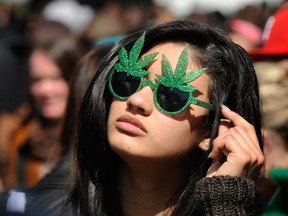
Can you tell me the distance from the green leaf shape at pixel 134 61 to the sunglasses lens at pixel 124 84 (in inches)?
0.7

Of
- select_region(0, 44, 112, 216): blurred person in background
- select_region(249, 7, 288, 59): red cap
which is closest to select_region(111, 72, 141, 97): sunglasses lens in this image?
select_region(0, 44, 112, 216): blurred person in background

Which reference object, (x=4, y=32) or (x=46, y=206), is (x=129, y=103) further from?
(x=4, y=32)

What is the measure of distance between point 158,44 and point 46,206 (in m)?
0.81

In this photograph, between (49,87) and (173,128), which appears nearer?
(173,128)

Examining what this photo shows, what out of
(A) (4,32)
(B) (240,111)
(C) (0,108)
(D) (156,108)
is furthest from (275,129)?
(A) (4,32)

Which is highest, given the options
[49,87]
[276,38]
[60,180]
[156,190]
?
[156,190]

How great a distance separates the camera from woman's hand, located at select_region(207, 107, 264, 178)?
2.98 m

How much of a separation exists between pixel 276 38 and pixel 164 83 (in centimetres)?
186

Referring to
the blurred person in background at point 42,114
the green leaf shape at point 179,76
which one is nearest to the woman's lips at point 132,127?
the green leaf shape at point 179,76

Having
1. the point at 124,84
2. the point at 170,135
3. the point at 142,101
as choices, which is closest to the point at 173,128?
the point at 170,135

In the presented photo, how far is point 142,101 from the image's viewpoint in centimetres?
299

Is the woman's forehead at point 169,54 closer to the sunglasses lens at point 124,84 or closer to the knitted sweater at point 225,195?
the sunglasses lens at point 124,84

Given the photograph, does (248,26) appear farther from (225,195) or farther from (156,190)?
(225,195)

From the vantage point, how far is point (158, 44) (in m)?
3.15
